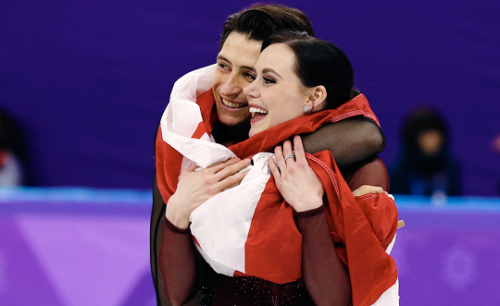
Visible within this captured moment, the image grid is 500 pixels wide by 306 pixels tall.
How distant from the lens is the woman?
4.48 feet

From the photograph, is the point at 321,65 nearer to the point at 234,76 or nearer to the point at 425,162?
the point at 234,76

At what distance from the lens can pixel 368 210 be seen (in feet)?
4.56

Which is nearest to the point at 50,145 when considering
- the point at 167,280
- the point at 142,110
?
the point at 142,110

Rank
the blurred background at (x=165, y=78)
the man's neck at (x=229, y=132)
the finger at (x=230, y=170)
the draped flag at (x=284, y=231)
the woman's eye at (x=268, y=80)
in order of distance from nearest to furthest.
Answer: the draped flag at (x=284, y=231), the finger at (x=230, y=170), the woman's eye at (x=268, y=80), the man's neck at (x=229, y=132), the blurred background at (x=165, y=78)

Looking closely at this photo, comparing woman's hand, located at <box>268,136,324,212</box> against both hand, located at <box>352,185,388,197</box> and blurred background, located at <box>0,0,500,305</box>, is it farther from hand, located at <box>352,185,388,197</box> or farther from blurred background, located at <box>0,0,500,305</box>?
blurred background, located at <box>0,0,500,305</box>

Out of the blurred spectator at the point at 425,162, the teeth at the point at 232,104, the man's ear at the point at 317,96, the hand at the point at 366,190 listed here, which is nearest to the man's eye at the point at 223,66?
the teeth at the point at 232,104

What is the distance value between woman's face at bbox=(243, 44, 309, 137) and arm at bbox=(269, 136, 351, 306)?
0.72 ft

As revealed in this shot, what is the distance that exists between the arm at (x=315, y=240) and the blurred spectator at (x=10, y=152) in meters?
3.21

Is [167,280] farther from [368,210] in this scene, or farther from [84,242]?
[84,242]

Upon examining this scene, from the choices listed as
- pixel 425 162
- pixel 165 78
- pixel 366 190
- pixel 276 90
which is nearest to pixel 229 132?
pixel 276 90

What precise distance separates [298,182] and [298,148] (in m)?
0.12

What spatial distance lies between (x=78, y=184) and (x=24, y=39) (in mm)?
1271

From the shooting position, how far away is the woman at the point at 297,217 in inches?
53.8

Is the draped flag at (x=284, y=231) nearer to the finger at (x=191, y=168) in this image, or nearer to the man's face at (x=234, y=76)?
the finger at (x=191, y=168)
